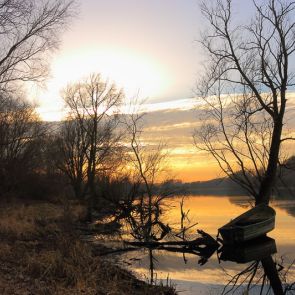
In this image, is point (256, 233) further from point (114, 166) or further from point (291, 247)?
point (114, 166)

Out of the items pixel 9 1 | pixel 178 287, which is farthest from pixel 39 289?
pixel 9 1

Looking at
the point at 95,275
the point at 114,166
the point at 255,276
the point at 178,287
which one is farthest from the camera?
the point at 114,166

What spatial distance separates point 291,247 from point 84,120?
131 feet

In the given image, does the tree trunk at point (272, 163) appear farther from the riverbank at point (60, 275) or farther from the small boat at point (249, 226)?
the riverbank at point (60, 275)

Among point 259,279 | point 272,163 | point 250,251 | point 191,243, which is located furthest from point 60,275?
point 272,163

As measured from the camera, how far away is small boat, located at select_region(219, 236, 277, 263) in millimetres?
21144

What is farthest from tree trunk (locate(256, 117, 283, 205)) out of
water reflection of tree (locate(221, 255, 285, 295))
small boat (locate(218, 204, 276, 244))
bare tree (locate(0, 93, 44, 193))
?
bare tree (locate(0, 93, 44, 193))

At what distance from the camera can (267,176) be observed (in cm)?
2770

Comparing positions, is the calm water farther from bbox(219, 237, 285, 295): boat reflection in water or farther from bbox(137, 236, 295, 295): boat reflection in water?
bbox(219, 237, 285, 295): boat reflection in water

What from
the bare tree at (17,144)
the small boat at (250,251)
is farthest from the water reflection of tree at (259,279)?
the bare tree at (17,144)

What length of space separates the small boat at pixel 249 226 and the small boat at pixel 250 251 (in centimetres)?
43

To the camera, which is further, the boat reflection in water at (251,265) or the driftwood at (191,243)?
the driftwood at (191,243)

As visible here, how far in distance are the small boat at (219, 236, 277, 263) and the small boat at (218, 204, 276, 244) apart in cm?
43

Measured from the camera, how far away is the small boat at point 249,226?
24266 mm
